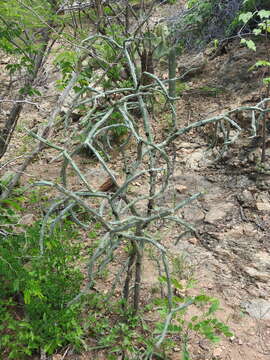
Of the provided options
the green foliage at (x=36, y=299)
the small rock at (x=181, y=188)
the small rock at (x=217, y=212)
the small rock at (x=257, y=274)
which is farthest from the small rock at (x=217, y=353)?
the small rock at (x=181, y=188)

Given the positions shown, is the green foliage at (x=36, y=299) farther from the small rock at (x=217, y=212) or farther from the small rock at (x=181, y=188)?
the small rock at (x=181, y=188)

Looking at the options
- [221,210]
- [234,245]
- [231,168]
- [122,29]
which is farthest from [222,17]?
[234,245]

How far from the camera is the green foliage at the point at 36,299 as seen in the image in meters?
1.92

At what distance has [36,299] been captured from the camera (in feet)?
6.80

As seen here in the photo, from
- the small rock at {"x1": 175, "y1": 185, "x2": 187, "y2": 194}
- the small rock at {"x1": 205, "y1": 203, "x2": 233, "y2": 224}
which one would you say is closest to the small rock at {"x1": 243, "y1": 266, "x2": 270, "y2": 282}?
the small rock at {"x1": 205, "y1": 203, "x2": 233, "y2": 224}

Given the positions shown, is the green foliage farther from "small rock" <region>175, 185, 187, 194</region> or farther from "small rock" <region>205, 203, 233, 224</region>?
"small rock" <region>175, 185, 187, 194</region>

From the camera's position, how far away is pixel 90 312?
229 centimetres

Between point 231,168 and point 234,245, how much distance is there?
1096 mm

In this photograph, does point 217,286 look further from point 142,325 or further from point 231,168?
point 231,168

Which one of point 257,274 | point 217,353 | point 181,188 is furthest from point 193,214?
point 217,353

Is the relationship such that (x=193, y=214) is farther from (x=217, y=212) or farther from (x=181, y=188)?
(x=181, y=188)

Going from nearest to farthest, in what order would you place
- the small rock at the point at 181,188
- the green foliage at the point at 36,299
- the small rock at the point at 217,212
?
the green foliage at the point at 36,299
the small rock at the point at 217,212
the small rock at the point at 181,188

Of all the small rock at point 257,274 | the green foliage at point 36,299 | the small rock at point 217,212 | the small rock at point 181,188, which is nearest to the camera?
the green foliage at point 36,299

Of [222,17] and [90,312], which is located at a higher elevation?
[222,17]
